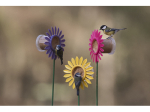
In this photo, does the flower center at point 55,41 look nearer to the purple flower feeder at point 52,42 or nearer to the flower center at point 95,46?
the purple flower feeder at point 52,42

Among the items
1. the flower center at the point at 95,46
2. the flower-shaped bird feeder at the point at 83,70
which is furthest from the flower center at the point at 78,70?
the flower center at the point at 95,46

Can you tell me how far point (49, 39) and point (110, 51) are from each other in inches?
17.1

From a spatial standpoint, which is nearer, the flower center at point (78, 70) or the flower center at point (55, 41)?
the flower center at point (78, 70)

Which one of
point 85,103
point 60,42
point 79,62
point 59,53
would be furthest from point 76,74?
point 85,103

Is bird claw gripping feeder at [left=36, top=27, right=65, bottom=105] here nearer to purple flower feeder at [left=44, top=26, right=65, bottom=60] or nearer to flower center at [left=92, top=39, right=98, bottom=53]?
purple flower feeder at [left=44, top=26, right=65, bottom=60]

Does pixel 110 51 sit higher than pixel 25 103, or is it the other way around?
pixel 110 51

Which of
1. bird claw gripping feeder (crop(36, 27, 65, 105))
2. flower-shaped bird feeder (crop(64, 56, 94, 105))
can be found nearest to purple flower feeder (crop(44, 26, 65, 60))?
bird claw gripping feeder (crop(36, 27, 65, 105))

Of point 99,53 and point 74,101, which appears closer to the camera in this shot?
point 99,53

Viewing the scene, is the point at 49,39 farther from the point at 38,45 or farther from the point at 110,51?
the point at 110,51

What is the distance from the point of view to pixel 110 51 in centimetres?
108

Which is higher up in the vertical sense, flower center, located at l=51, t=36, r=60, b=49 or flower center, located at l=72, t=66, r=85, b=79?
flower center, located at l=51, t=36, r=60, b=49

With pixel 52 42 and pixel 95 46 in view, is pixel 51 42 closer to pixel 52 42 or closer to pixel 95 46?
pixel 52 42

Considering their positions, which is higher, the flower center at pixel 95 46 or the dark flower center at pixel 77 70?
the flower center at pixel 95 46

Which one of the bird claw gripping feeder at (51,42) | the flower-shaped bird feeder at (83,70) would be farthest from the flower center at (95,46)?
the bird claw gripping feeder at (51,42)
